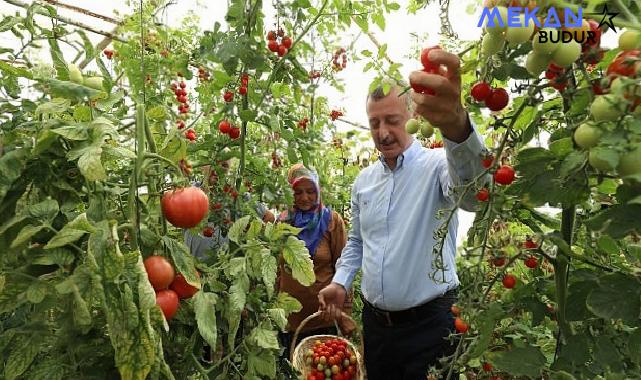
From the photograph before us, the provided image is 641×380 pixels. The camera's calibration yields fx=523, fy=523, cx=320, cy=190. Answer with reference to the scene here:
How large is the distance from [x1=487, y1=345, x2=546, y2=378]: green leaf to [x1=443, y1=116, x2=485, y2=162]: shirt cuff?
1.30ft

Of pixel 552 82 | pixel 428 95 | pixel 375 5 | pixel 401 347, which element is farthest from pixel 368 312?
pixel 552 82

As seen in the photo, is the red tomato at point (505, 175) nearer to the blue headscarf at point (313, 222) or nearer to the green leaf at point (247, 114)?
the green leaf at point (247, 114)

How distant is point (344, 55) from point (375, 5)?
162cm

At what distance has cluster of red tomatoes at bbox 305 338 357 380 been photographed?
2497mm

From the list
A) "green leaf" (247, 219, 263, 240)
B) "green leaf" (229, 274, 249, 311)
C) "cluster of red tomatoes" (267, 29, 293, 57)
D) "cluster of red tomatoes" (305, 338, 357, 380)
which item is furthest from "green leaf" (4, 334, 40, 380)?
"cluster of red tomatoes" (305, 338, 357, 380)

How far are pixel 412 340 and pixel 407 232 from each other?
0.39m

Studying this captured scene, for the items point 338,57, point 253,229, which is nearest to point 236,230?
point 253,229

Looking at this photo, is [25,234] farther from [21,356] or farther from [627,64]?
[627,64]

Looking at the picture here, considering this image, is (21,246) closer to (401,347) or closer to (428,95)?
(428,95)

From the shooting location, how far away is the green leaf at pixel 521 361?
2.70 feet

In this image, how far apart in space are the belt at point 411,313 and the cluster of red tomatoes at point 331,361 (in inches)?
23.3

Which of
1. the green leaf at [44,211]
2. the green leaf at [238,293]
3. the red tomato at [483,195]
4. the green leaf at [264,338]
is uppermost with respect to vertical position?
the green leaf at [44,211]

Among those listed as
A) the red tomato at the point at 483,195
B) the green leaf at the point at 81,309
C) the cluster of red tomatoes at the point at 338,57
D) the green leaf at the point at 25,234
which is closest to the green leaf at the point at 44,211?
the green leaf at the point at 25,234

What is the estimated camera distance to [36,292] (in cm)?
77
